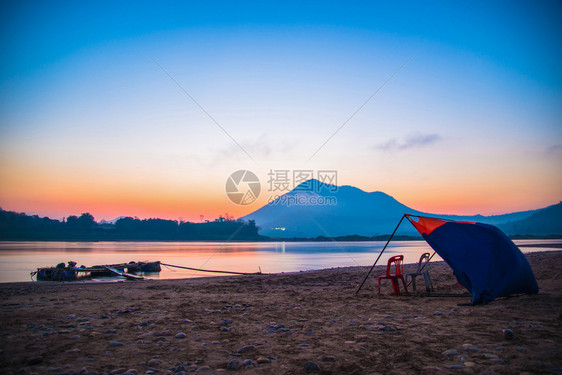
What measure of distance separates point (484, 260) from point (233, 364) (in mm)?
7106

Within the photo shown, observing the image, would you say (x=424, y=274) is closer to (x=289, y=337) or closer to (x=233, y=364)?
(x=289, y=337)

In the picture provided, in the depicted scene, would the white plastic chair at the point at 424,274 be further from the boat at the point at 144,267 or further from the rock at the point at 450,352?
the boat at the point at 144,267

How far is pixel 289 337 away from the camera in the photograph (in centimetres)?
565

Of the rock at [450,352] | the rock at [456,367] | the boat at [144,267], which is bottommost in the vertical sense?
the boat at [144,267]

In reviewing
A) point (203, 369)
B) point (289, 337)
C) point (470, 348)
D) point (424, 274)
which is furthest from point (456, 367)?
point (424, 274)

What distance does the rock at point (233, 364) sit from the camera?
4186 mm

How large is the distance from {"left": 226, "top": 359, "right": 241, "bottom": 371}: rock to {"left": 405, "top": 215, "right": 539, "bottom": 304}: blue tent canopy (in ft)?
20.8

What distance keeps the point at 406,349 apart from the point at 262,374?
2134mm

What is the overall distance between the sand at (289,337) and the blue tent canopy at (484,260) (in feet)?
1.27

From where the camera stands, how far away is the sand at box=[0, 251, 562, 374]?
4172mm

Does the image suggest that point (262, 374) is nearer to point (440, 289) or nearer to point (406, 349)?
point (406, 349)

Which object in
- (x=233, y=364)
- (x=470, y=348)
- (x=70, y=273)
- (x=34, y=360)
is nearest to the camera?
(x=233, y=364)

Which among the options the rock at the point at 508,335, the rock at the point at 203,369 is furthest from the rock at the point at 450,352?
the rock at the point at 203,369

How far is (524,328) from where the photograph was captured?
5.48 metres
